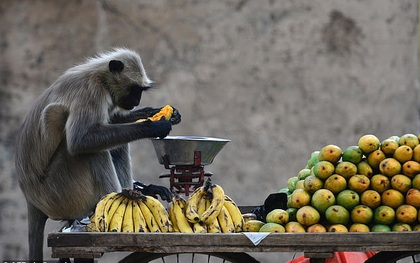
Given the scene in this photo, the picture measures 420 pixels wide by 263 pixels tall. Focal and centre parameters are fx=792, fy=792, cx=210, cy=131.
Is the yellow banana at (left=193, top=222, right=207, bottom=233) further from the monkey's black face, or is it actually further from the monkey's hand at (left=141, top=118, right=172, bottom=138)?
the monkey's black face

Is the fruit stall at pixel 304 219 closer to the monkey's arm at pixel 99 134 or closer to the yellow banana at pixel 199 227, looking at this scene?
the yellow banana at pixel 199 227

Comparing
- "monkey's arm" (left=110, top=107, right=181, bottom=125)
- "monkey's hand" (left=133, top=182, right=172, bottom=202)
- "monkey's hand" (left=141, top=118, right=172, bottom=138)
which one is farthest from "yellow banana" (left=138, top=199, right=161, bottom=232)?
"monkey's arm" (left=110, top=107, right=181, bottom=125)

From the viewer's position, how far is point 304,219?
3635 millimetres

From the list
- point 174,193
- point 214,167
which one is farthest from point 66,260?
point 214,167

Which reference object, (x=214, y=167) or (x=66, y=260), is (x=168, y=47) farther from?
(x=66, y=260)

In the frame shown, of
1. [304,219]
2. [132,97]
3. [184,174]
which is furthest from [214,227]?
[132,97]

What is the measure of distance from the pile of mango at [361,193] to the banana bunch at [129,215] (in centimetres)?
44

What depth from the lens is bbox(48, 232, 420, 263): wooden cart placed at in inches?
135

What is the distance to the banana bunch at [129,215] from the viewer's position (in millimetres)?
3621

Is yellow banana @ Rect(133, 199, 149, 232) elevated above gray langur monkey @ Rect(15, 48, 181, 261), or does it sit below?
below

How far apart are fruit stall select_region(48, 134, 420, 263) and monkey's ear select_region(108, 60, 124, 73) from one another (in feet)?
3.89

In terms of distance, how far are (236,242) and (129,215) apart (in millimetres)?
556

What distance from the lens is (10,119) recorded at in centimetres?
640

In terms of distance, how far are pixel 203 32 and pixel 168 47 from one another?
0.31 meters
